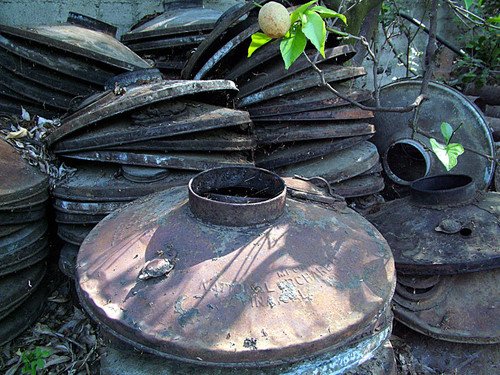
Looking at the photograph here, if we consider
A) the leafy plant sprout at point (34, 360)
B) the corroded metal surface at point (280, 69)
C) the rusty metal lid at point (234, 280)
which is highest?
the corroded metal surface at point (280, 69)

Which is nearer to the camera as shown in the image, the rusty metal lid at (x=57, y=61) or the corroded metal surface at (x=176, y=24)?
the rusty metal lid at (x=57, y=61)

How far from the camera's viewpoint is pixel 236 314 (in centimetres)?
126

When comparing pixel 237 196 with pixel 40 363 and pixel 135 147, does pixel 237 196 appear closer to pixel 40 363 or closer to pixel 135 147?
pixel 135 147

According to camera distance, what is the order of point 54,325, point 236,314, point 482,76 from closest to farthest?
point 236,314
point 54,325
point 482,76

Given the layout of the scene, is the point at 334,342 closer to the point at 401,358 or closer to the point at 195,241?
the point at 195,241

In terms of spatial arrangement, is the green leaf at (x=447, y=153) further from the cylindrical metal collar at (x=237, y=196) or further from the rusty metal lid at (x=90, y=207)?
the rusty metal lid at (x=90, y=207)

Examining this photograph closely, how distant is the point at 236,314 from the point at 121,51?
307 centimetres

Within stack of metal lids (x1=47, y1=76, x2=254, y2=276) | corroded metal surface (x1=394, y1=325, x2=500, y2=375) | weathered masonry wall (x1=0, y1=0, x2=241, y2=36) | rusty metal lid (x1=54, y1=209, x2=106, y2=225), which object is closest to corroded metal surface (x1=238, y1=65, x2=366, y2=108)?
stack of metal lids (x1=47, y1=76, x2=254, y2=276)

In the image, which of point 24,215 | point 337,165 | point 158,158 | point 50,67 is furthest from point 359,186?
point 50,67

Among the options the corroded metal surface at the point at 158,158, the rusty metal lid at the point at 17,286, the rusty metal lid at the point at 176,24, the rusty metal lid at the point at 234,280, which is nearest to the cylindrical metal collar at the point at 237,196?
the rusty metal lid at the point at 234,280

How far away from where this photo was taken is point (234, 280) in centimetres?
137

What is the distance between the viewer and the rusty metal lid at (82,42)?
290 cm

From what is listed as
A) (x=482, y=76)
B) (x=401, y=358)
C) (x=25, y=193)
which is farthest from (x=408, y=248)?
(x=482, y=76)

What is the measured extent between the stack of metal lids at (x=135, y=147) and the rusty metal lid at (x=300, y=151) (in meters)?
0.37
